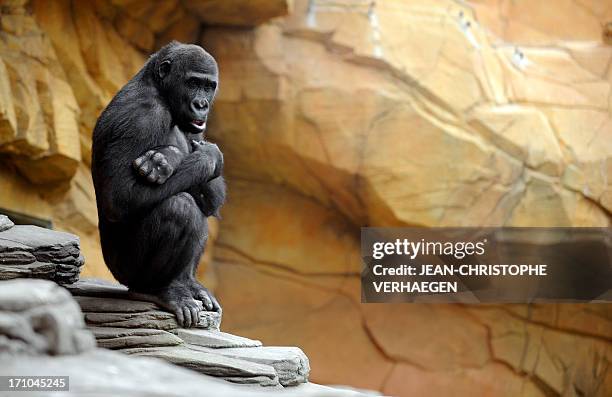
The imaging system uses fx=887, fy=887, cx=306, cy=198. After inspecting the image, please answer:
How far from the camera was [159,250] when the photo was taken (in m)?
5.10

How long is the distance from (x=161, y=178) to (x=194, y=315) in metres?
0.85

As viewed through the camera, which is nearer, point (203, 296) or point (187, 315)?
point (187, 315)

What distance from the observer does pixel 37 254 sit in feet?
17.3

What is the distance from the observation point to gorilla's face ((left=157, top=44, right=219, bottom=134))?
5.36 metres

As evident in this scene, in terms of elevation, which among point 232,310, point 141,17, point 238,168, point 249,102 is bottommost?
point 232,310

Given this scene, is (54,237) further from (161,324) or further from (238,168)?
(238,168)

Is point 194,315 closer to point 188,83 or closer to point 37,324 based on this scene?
point 188,83

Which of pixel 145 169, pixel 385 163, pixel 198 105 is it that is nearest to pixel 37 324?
pixel 145 169

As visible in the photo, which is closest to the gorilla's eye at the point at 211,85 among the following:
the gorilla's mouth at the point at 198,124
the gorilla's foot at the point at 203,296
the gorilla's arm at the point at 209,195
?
the gorilla's mouth at the point at 198,124

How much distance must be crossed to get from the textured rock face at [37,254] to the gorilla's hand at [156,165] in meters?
0.84

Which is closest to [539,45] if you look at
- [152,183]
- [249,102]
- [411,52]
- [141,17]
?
[411,52]

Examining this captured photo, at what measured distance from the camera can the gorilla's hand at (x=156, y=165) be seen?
4.95m

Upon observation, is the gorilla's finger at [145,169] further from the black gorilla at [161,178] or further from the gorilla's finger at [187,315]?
the gorilla's finger at [187,315]

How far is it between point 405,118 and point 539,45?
7.86ft
